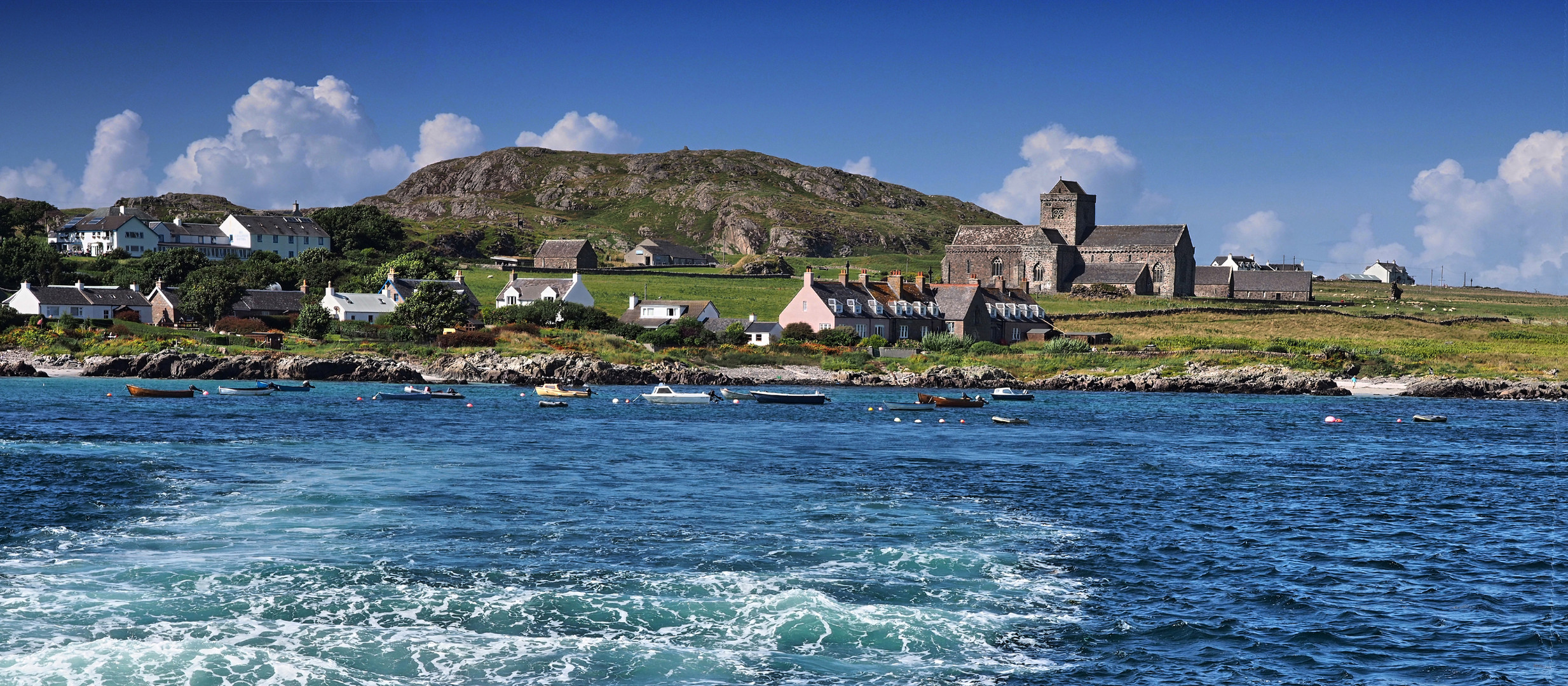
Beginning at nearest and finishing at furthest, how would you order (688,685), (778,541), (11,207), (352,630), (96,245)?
1. (688,685)
2. (352,630)
3. (778,541)
4. (96,245)
5. (11,207)

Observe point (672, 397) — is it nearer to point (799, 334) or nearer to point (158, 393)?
point (158, 393)

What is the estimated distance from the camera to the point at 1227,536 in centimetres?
3000

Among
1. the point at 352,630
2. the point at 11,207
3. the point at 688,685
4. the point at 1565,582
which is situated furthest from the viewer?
the point at 11,207

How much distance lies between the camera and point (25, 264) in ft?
401

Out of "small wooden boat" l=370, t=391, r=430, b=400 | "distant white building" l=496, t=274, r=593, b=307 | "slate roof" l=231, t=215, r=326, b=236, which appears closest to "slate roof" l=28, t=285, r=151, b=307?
"distant white building" l=496, t=274, r=593, b=307

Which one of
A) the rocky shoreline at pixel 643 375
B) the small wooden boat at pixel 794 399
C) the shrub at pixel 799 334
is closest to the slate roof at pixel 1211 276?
the rocky shoreline at pixel 643 375

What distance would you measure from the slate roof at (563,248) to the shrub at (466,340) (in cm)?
7675

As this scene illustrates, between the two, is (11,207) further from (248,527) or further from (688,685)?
(688,685)

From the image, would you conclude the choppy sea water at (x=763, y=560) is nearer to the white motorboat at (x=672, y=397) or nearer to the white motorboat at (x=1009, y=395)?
the white motorboat at (x=672, y=397)

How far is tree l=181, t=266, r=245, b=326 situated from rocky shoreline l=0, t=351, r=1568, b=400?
1709 cm

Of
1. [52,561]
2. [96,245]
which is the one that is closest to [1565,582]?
[52,561]

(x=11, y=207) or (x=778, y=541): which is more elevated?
(x=11, y=207)

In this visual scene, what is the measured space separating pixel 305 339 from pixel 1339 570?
286 ft

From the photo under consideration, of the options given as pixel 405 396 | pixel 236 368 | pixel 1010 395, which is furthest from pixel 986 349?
pixel 236 368
